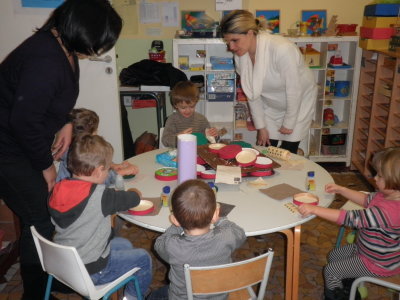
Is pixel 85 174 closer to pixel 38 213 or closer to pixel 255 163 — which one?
pixel 38 213

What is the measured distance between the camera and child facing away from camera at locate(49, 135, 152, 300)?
5.16 feet

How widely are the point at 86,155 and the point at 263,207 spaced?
0.77 m

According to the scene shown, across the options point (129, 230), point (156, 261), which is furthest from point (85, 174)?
point (129, 230)

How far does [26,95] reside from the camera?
1.51m

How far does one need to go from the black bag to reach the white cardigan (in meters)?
1.03

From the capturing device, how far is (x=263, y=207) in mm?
1785

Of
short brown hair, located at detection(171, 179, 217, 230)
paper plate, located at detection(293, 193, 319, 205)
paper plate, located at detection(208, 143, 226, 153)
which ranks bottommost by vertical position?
paper plate, located at detection(293, 193, 319, 205)

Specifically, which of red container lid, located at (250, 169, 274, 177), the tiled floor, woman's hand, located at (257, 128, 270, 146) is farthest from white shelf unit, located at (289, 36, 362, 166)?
red container lid, located at (250, 169, 274, 177)

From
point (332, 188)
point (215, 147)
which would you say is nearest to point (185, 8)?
point (215, 147)

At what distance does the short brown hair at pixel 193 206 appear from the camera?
1.41 m

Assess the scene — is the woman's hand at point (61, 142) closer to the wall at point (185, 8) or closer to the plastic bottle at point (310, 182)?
the plastic bottle at point (310, 182)

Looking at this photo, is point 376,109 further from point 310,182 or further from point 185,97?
point 310,182

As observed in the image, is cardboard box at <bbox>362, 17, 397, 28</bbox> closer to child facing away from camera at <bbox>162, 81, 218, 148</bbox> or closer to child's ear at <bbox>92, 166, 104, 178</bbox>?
child facing away from camera at <bbox>162, 81, 218, 148</bbox>

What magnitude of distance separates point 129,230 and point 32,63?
1.70 meters
